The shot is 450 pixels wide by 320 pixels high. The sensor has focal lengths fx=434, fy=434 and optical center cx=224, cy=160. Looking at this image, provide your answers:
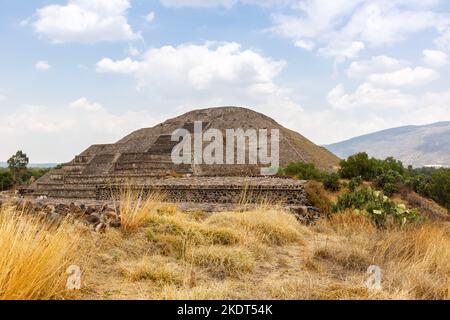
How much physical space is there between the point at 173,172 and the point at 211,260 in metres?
22.2

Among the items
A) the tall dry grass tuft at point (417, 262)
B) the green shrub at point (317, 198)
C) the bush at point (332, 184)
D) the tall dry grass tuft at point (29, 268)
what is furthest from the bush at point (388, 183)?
the tall dry grass tuft at point (29, 268)

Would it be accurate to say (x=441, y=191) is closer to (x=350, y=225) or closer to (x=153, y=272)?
(x=350, y=225)

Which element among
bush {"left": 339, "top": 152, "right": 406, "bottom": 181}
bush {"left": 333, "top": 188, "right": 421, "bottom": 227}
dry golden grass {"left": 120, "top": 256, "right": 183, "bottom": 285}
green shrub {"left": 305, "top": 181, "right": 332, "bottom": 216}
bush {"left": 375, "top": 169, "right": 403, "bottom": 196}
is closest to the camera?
dry golden grass {"left": 120, "top": 256, "right": 183, "bottom": 285}

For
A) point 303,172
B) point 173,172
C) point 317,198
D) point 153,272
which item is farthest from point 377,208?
point 173,172

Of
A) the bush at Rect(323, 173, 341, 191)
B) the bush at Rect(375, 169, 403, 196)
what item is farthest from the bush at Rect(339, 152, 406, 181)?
the bush at Rect(323, 173, 341, 191)

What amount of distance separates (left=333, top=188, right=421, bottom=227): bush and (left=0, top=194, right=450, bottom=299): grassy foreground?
111cm

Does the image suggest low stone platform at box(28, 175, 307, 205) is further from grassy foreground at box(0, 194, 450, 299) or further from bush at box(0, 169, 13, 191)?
bush at box(0, 169, 13, 191)

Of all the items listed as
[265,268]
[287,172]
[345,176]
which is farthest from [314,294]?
[287,172]

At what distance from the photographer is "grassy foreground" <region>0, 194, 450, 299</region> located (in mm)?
4078

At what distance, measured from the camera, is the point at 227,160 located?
122 ft

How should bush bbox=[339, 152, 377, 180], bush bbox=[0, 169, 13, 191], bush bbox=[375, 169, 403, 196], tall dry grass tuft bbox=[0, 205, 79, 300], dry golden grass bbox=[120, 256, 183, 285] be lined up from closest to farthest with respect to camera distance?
1. tall dry grass tuft bbox=[0, 205, 79, 300]
2. dry golden grass bbox=[120, 256, 183, 285]
3. bush bbox=[375, 169, 403, 196]
4. bush bbox=[339, 152, 377, 180]
5. bush bbox=[0, 169, 13, 191]

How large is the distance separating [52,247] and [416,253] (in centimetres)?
482
